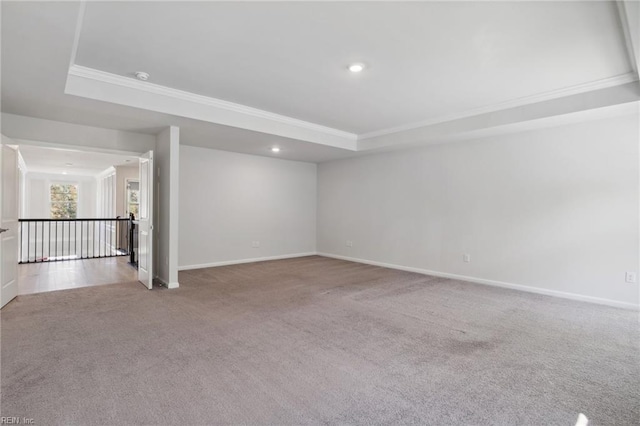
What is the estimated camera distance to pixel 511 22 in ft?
8.25

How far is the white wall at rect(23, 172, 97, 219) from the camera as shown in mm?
11297

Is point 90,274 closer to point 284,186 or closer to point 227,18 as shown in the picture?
point 284,186

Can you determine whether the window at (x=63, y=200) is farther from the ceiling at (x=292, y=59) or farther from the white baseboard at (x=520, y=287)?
the white baseboard at (x=520, y=287)

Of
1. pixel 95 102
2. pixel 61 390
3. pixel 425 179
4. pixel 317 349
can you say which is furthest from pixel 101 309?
pixel 425 179

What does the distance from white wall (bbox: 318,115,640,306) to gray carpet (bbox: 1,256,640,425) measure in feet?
1.79

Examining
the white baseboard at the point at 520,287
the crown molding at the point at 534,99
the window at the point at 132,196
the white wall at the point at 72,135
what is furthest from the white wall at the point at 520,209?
the window at the point at 132,196

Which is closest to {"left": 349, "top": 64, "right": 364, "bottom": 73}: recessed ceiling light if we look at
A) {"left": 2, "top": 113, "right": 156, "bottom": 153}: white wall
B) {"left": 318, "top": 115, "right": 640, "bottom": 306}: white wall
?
{"left": 318, "top": 115, "right": 640, "bottom": 306}: white wall

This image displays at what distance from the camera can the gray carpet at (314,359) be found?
1.95 meters

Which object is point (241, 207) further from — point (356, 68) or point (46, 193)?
point (46, 193)

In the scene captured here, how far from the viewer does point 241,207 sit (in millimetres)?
6992

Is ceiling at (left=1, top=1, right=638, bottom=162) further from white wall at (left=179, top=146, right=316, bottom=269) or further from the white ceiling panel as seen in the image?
white wall at (left=179, top=146, right=316, bottom=269)

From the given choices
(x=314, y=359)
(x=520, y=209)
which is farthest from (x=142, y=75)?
(x=520, y=209)

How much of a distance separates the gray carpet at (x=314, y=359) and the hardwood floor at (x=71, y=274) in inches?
24.3

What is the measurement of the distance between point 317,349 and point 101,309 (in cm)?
270
